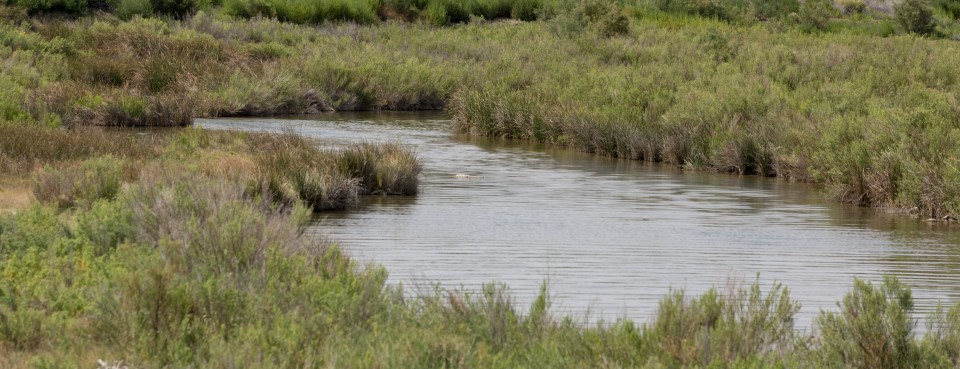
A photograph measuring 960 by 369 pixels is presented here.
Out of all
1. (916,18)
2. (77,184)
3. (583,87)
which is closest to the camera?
(77,184)

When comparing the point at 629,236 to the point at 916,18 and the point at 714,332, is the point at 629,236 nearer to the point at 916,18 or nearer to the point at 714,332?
the point at 714,332

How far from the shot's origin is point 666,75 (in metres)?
29.1

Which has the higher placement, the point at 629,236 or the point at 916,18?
the point at 916,18

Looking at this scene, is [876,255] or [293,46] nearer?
[876,255]

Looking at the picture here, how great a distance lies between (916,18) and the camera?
157ft

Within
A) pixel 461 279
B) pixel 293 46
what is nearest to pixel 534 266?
pixel 461 279

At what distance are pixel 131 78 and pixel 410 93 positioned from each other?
7155 millimetres

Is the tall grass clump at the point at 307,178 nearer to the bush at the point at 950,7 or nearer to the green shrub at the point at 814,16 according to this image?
the green shrub at the point at 814,16

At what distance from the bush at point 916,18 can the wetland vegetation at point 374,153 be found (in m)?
0.12

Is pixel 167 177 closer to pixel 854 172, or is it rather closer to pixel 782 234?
pixel 782 234

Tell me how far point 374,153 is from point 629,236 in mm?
5016

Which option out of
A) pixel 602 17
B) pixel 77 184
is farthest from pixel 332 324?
pixel 602 17

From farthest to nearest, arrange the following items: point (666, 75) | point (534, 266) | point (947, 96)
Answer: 1. point (666, 75)
2. point (947, 96)
3. point (534, 266)

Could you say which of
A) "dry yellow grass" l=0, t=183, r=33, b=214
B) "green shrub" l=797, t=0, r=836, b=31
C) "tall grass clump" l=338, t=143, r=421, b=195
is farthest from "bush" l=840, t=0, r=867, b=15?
"dry yellow grass" l=0, t=183, r=33, b=214
